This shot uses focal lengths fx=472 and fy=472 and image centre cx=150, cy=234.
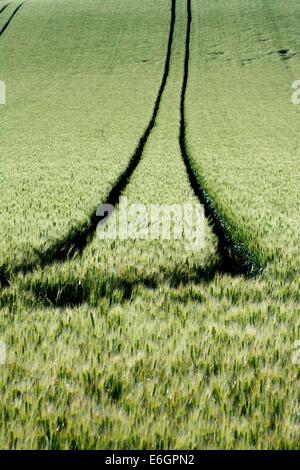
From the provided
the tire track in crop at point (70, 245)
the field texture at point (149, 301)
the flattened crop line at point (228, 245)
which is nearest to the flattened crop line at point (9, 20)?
the field texture at point (149, 301)

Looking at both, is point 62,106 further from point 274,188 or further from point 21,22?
point 21,22

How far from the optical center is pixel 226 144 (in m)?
25.8

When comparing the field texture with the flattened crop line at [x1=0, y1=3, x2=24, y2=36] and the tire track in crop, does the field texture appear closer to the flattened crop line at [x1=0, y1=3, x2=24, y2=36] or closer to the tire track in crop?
the tire track in crop

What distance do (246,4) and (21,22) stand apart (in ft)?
111

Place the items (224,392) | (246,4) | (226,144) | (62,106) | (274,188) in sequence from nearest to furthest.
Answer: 1. (224,392)
2. (274,188)
3. (226,144)
4. (62,106)
5. (246,4)

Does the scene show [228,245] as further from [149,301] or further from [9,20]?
[9,20]

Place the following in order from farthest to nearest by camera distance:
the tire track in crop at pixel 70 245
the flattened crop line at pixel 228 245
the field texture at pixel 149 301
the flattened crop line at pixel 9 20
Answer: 1. the flattened crop line at pixel 9 20
2. the flattened crop line at pixel 228 245
3. the tire track in crop at pixel 70 245
4. the field texture at pixel 149 301

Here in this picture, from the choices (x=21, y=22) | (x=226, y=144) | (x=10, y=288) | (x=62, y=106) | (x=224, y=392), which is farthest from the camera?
(x=21, y=22)

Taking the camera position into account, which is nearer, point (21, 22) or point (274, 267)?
point (274, 267)

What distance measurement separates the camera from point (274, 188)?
14109 mm

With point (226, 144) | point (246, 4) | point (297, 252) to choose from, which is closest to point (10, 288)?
point (297, 252)

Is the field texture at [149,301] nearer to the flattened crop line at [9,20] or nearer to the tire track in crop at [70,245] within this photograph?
the tire track in crop at [70,245]

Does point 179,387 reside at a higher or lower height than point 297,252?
higher
